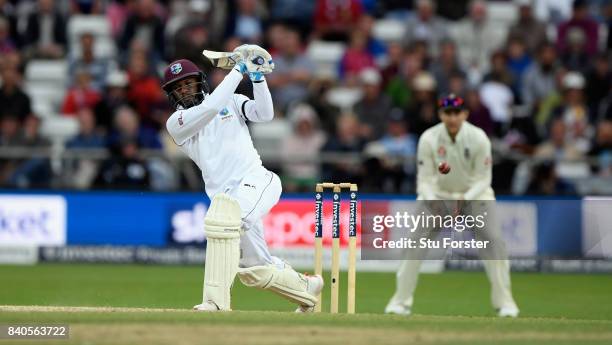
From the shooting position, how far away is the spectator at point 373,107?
18656 mm

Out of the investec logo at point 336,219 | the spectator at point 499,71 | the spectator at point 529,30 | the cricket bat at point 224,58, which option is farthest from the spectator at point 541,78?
the cricket bat at point 224,58

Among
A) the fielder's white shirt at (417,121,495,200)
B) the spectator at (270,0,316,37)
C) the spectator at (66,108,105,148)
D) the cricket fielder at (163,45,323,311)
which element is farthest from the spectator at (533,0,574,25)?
the cricket fielder at (163,45,323,311)

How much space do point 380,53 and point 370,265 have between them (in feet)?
14.2

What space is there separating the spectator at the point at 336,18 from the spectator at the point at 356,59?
0.49m

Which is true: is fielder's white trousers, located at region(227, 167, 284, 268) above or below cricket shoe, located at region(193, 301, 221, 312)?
above

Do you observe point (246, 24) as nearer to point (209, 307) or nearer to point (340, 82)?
point (340, 82)

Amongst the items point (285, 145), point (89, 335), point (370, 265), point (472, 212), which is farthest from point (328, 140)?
point (89, 335)

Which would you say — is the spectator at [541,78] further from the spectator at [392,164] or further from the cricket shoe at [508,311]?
the cricket shoe at [508,311]

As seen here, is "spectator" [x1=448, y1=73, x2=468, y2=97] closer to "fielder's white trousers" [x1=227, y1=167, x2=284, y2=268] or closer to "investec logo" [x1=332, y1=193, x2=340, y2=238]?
"investec logo" [x1=332, y1=193, x2=340, y2=238]

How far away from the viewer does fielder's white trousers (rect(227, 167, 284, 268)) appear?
10523 mm

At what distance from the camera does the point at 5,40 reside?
20672 millimetres

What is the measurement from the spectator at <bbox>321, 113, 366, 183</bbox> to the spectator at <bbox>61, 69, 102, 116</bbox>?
3573 millimetres

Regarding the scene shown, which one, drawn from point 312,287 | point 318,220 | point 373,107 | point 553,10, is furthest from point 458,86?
point 312,287

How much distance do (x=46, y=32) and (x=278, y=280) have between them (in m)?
11.0
